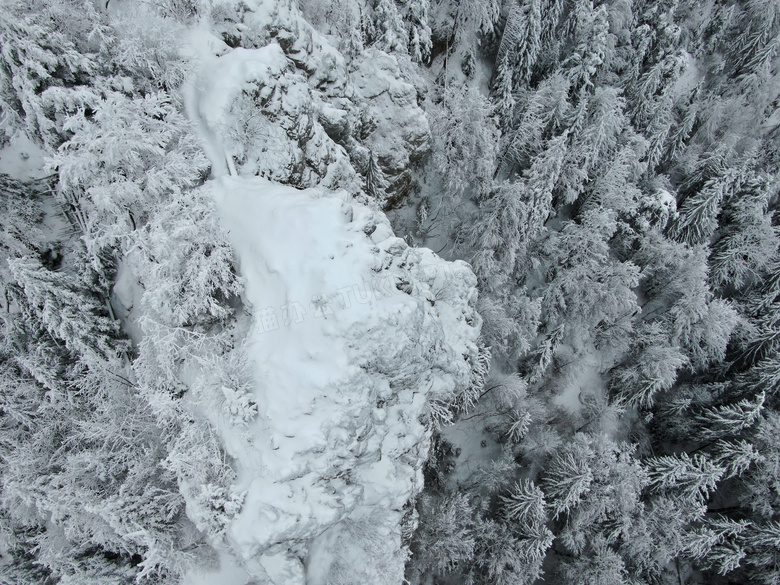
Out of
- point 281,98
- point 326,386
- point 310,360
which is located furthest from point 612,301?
point 281,98

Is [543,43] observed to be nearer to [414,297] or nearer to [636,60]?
[636,60]

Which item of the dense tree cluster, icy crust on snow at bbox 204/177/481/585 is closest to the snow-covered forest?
icy crust on snow at bbox 204/177/481/585

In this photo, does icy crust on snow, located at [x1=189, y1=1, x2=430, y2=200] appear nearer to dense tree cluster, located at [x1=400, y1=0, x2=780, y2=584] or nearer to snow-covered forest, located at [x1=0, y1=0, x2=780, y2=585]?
snow-covered forest, located at [x1=0, y1=0, x2=780, y2=585]

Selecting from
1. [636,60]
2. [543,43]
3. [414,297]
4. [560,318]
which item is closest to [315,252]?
[414,297]

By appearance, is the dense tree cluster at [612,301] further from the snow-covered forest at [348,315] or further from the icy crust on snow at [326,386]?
the icy crust on snow at [326,386]

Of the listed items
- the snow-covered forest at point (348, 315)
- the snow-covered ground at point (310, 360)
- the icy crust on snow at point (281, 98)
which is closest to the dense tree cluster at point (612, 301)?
the snow-covered forest at point (348, 315)

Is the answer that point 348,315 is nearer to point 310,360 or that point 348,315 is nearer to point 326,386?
point 310,360
